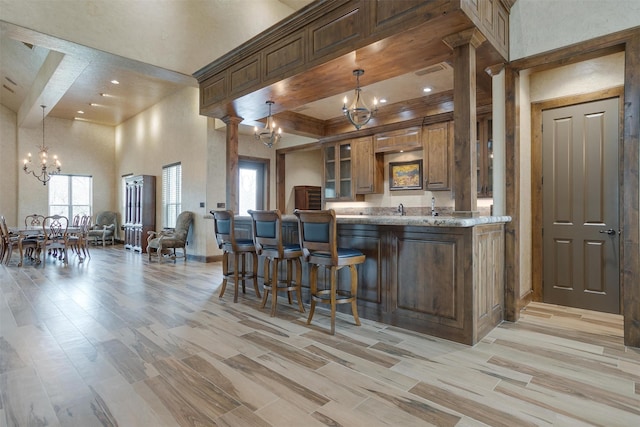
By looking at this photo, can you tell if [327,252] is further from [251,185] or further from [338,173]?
[251,185]

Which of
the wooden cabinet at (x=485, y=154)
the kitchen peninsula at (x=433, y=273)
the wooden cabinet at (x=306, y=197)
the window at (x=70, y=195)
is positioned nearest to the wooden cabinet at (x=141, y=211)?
the window at (x=70, y=195)

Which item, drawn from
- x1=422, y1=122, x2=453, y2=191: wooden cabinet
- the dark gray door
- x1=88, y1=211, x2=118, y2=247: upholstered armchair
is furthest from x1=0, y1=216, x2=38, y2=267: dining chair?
the dark gray door

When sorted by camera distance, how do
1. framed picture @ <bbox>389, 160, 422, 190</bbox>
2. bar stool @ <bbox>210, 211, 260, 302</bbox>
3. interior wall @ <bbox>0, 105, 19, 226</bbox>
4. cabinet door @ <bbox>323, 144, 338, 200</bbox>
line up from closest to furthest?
bar stool @ <bbox>210, 211, 260, 302</bbox>, framed picture @ <bbox>389, 160, 422, 190</bbox>, cabinet door @ <bbox>323, 144, 338, 200</bbox>, interior wall @ <bbox>0, 105, 19, 226</bbox>

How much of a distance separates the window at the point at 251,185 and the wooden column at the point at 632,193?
6.79 m

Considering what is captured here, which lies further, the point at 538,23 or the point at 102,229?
the point at 102,229

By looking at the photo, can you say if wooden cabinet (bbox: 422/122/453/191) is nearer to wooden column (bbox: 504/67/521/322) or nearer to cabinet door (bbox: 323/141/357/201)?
cabinet door (bbox: 323/141/357/201)

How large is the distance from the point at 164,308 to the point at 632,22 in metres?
4.96

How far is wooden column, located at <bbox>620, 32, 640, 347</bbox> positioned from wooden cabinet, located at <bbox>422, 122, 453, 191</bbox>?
8.93 ft

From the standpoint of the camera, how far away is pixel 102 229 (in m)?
10.2

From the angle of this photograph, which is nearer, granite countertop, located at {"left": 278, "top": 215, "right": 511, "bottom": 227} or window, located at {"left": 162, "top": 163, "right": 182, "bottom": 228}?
granite countertop, located at {"left": 278, "top": 215, "right": 511, "bottom": 227}

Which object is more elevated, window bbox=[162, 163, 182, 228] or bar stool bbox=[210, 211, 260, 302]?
window bbox=[162, 163, 182, 228]

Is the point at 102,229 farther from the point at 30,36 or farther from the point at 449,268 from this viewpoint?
the point at 449,268

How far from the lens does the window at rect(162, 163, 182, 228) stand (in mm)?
7992

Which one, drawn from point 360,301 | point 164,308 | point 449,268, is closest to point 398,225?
point 449,268
